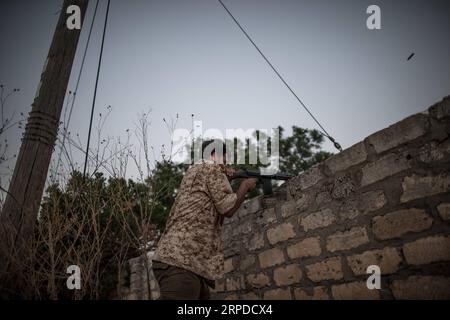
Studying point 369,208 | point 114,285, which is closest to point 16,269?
point 369,208

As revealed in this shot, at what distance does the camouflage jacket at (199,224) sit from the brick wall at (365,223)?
2.83ft

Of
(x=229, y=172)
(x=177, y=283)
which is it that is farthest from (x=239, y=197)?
(x=177, y=283)

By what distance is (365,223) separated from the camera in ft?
6.94

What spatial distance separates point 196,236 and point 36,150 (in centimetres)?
159

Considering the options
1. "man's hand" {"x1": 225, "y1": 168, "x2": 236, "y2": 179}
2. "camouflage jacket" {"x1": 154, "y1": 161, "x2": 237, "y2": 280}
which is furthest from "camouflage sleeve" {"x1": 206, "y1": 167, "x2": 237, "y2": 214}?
"man's hand" {"x1": 225, "y1": 168, "x2": 236, "y2": 179}

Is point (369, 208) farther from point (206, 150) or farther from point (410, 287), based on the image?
point (206, 150)

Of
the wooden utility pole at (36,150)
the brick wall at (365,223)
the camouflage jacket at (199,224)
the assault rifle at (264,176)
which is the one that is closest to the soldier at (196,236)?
the camouflage jacket at (199,224)

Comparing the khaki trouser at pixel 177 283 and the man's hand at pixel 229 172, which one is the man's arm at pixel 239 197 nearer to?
the man's hand at pixel 229 172

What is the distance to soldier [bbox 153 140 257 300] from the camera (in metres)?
1.90

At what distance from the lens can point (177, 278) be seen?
1.88 m

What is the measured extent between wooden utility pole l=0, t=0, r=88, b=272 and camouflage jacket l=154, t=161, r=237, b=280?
1.11 meters

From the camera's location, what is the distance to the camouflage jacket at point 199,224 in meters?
1.95

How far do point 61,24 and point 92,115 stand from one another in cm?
96
